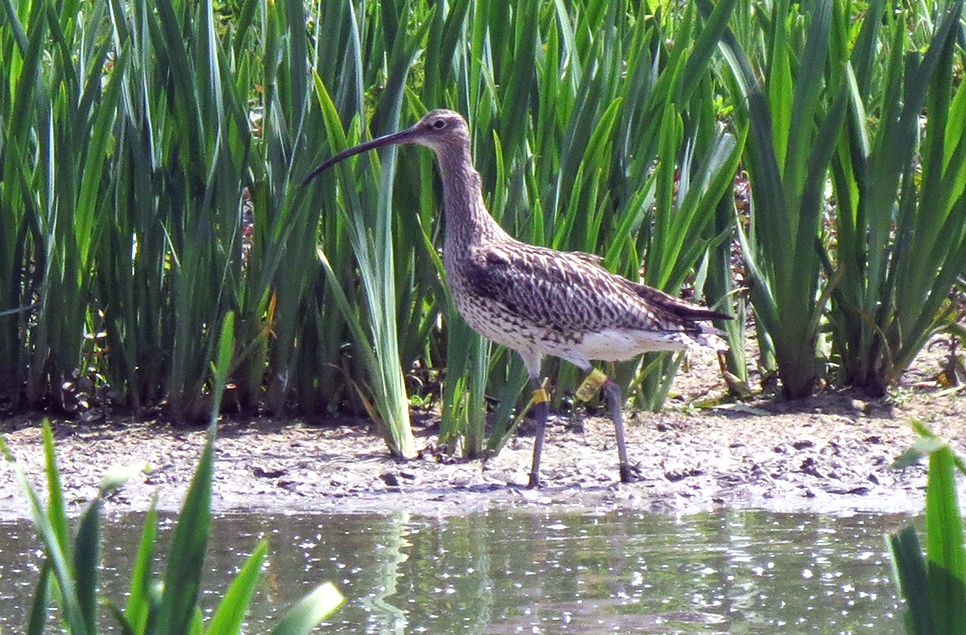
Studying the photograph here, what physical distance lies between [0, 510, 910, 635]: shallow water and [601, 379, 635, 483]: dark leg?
0.42 m

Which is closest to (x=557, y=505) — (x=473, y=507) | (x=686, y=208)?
(x=473, y=507)

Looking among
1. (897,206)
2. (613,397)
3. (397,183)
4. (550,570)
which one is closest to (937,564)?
(550,570)

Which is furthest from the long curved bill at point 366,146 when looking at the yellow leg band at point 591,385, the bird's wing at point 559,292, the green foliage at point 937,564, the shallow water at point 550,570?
the green foliage at point 937,564

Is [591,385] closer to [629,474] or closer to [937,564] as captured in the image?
[629,474]

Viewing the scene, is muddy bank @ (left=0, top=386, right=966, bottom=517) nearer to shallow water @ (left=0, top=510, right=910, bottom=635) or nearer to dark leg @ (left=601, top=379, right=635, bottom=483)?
dark leg @ (left=601, top=379, right=635, bottom=483)

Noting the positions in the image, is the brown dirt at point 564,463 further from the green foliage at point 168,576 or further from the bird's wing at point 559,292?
the green foliage at point 168,576

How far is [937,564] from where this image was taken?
1.88 m

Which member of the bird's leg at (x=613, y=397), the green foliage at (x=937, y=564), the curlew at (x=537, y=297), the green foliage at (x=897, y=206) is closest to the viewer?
the green foliage at (x=937, y=564)

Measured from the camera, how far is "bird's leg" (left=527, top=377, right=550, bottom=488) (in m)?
5.47

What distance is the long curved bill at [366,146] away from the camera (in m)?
5.38

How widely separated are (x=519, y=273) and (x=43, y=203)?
1814mm

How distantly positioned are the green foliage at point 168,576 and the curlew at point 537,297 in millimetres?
3517

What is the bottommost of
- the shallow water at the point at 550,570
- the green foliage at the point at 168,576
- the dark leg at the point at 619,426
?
the shallow water at the point at 550,570

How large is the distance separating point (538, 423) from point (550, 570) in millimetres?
1373
